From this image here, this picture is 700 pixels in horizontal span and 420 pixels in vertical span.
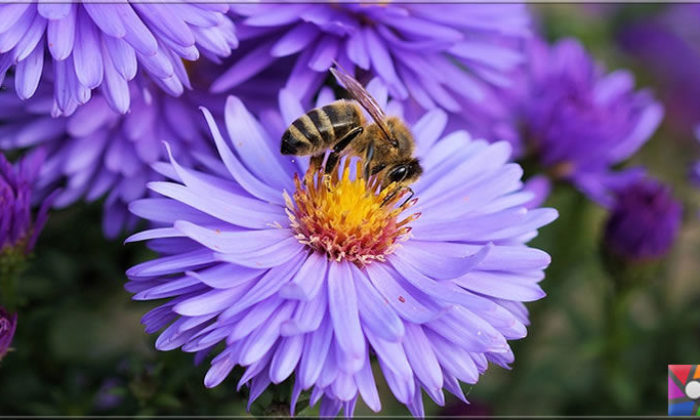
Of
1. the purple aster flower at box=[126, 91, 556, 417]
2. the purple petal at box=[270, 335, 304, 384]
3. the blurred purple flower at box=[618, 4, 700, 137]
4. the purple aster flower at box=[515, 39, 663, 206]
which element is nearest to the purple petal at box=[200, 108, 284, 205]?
the purple aster flower at box=[126, 91, 556, 417]

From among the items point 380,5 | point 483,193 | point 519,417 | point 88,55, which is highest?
point 380,5

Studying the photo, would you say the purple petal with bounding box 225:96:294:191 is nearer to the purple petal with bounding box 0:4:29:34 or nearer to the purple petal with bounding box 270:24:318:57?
the purple petal with bounding box 270:24:318:57

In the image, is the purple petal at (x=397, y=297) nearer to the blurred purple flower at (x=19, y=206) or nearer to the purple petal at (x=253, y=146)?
the purple petal at (x=253, y=146)

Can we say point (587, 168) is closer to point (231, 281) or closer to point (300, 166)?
point (300, 166)

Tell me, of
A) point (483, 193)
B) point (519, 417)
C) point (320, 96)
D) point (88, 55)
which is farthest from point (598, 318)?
point (88, 55)

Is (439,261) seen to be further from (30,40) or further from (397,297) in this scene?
(30,40)

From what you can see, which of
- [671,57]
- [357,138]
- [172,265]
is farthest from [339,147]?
[671,57]
